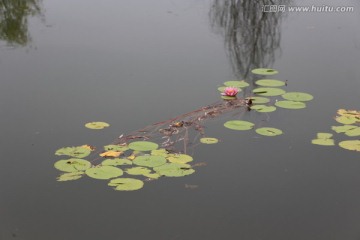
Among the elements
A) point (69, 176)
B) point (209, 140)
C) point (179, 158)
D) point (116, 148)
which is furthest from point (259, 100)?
point (69, 176)

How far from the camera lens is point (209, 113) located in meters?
2.94

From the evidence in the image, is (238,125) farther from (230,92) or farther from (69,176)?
(69,176)

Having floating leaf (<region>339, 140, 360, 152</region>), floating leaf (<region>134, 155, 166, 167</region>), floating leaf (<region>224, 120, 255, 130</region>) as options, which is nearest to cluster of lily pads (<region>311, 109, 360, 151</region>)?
floating leaf (<region>339, 140, 360, 152</region>)

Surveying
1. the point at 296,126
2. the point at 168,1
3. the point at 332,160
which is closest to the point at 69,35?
the point at 168,1

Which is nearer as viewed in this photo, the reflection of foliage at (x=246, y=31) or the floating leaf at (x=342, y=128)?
the floating leaf at (x=342, y=128)

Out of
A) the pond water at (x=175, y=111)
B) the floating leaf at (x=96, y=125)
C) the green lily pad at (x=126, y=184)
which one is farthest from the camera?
the floating leaf at (x=96, y=125)

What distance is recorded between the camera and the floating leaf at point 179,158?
2.46 metres

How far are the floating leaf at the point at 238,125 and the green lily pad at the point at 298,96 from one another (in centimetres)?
38

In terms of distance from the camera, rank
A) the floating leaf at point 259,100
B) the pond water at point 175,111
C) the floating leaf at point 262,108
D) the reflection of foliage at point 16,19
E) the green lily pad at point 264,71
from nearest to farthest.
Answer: the pond water at point 175,111
the floating leaf at point 262,108
the floating leaf at point 259,100
the green lily pad at point 264,71
the reflection of foliage at point 16,19

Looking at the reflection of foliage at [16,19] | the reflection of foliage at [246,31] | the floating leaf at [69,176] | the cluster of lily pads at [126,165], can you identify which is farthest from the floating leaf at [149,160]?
the reflection of foliage at [16,19]

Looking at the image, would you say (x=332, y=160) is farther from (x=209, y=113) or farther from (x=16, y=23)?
(x=16, y=23)

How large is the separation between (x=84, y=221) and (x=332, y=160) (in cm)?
105

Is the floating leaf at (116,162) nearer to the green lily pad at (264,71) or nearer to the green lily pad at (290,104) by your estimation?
the green lily pad at (290,104)

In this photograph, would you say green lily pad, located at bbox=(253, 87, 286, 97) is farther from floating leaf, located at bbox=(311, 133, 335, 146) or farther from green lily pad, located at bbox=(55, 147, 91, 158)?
green lily pad, located at bbox=(55, 147, 91, 158)
